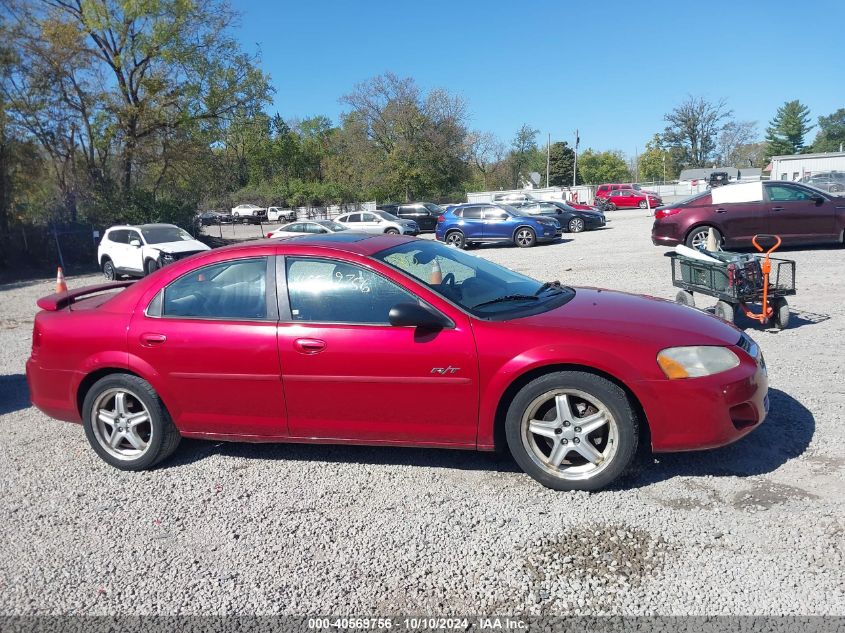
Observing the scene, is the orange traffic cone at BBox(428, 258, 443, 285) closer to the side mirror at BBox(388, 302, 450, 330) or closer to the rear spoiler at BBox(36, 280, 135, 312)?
the side mirror at BBox(388, 302, 450, 330)

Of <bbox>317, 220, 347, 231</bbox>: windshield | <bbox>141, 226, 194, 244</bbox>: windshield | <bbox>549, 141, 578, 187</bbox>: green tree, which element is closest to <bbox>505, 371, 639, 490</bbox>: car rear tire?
<bbox>141, 226, 194, 244</bbox>: windshield

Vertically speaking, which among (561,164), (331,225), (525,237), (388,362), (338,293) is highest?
(561,164)

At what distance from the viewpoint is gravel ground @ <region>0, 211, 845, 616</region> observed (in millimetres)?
2869

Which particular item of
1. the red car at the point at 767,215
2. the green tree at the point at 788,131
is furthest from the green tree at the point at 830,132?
the red car at the point at 767,215

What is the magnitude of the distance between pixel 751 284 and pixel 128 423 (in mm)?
6345

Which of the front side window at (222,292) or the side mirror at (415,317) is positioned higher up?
the front side window at (222,292)

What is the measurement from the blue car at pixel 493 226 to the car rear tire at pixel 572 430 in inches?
712

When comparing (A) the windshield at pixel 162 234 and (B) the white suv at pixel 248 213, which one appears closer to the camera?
(A) the windshield at pixel 162 234

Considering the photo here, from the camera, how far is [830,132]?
356ft

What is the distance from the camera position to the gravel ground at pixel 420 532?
287 cm

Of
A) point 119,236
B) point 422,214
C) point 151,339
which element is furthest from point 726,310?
point 422,214

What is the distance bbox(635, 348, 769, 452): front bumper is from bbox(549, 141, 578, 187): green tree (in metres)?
92.3

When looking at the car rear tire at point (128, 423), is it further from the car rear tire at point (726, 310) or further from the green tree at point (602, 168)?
the green tree at point (602, 168)

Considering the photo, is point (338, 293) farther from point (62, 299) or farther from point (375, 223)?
point (375, 223)
